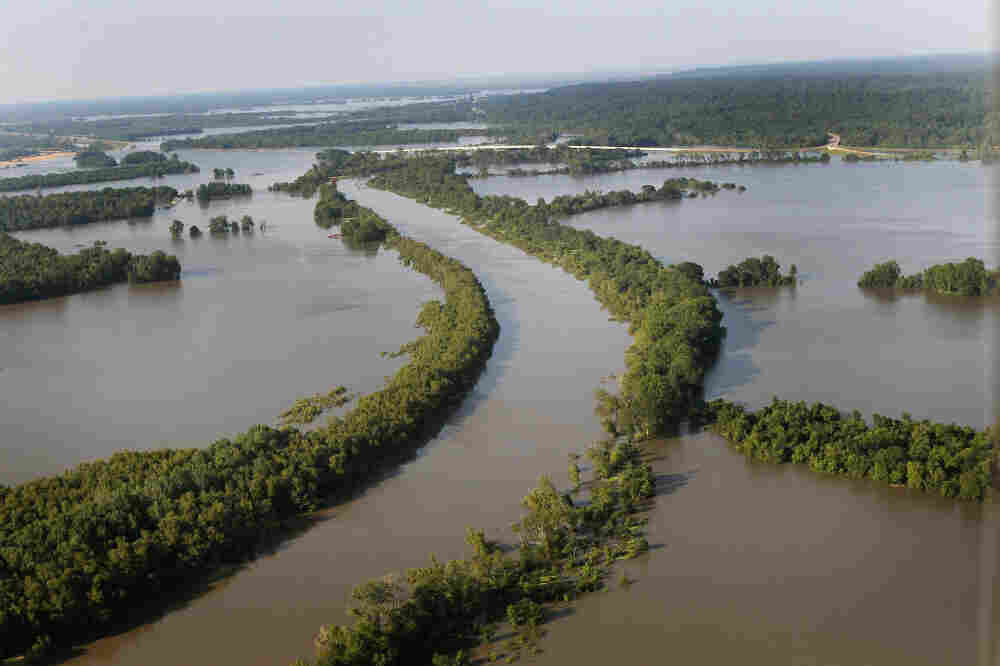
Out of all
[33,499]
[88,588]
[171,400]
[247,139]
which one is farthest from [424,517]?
[247,139]

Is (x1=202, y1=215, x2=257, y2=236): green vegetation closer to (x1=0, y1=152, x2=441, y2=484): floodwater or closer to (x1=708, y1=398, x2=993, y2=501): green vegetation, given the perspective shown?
(x1=0, y1=152, x2=441, y2=484): floodwater

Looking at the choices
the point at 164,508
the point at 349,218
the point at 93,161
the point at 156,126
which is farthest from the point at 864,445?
the point at 156,126

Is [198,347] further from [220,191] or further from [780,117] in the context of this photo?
[780,117]

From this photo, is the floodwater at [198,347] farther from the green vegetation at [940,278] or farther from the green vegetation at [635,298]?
the green vegetation at [940,278]

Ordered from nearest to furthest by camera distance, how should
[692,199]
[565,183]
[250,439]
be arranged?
[250,439]
[692,199]
[565,183]

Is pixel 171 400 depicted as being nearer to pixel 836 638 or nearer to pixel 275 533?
pixel 275 533

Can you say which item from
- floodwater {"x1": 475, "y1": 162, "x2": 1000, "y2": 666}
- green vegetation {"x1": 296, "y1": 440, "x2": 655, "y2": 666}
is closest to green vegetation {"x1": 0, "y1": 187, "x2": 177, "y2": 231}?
floodwater {"x1": 475, "y1": 162, "x2": 1000, "y2": 666}

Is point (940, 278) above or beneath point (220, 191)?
beneath
